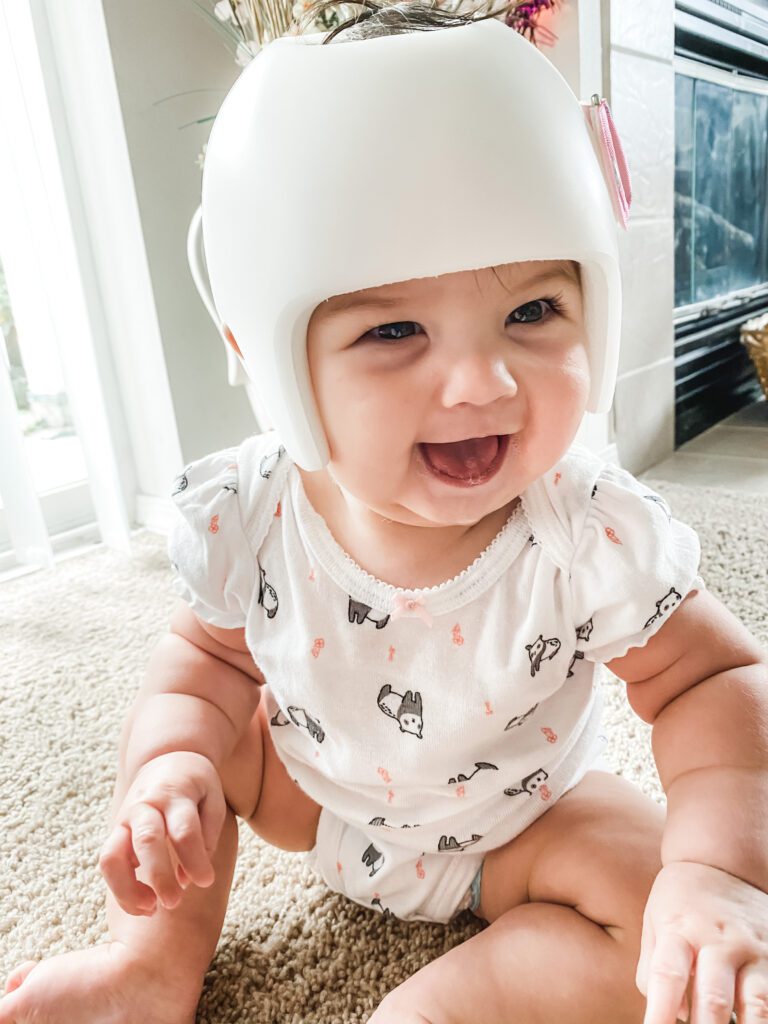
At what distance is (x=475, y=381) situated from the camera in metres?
0.37

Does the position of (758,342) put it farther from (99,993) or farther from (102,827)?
(99,993)

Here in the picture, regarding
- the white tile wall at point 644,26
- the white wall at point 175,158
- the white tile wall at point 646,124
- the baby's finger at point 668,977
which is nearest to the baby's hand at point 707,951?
the baby's finger at point 668,977

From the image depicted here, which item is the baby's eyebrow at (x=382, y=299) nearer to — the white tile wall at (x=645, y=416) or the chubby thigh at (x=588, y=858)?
the chubby thigh at (x=588, y=858)

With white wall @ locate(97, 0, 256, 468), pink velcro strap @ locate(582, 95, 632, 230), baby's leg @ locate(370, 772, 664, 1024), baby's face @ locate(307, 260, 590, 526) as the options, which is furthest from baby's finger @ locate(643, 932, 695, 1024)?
white wall @ locate(97, 0, 256, 468)

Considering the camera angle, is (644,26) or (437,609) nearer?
(437,609)

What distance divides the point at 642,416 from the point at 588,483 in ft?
3.70

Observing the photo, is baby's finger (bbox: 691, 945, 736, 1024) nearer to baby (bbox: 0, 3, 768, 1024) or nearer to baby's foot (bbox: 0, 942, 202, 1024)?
baby (bbox: 0, 3, 768, 1024)

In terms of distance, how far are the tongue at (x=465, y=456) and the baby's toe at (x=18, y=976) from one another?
0.38 m

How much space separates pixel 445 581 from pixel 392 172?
24 cm

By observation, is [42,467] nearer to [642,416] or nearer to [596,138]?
[642,416]

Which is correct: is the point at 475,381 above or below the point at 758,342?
above

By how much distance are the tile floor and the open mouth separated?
3.54 ft

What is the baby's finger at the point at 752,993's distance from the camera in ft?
1.08

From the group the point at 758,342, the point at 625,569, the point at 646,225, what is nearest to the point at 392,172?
the point at 625,569
